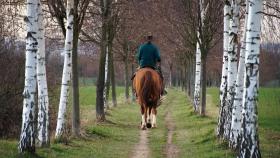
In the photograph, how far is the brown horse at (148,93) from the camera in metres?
17.3

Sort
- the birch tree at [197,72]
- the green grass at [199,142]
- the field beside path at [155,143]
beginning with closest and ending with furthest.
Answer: the field beside path at [155,143] → the green grass at [199,142] → the birch tree at [197,72]

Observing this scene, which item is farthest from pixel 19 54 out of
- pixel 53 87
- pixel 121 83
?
pixel 121 83

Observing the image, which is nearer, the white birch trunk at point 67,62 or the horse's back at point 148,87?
the white birch trunk at point 67,62

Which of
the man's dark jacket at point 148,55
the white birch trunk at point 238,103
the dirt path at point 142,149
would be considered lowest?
the dirt path at point 142,149

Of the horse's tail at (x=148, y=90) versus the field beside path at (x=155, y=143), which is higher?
the horse's tail at (x=148, y=90)

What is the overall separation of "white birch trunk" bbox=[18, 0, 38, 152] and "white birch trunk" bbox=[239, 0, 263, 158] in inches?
200

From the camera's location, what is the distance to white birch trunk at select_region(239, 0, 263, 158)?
1067 centimetres

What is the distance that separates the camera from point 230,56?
1540 centimetres

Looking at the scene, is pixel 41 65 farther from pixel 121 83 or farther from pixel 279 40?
pixel 121 83

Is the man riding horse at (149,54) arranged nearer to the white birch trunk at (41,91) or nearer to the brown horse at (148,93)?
the brown horse at (148,93)

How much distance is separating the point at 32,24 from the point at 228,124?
7.13m

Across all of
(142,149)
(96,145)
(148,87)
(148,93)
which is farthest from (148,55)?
(96,145)

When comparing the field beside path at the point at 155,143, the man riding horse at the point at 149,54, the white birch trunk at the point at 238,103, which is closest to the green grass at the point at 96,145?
the field beside path at the point at 155,143

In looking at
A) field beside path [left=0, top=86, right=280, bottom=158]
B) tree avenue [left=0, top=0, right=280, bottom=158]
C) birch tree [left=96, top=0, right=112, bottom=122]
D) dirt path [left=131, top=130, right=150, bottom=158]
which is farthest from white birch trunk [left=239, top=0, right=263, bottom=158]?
birch tree [left=96, top=0, right=112, bottom=122]
